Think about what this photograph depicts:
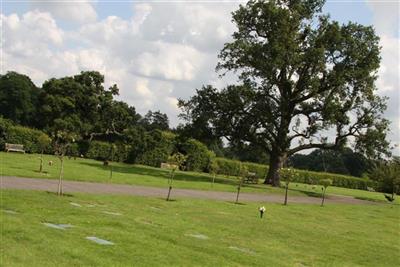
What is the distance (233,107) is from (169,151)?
50.4 feet

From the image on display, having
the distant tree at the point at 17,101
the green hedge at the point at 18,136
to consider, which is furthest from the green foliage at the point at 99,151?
the distant tree at the point at 17,101

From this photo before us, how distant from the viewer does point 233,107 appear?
4150cm

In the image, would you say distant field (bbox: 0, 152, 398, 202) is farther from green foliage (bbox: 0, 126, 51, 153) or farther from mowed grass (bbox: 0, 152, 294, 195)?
green foliage (bbox: 0, 126, 51, 153)

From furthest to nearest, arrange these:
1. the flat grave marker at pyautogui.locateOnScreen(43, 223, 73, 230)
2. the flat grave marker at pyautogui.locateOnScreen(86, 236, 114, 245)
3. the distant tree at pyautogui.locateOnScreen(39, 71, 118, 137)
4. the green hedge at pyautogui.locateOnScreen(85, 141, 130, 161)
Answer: the distant tree at pyautogui.locateOnScreen(39, 71, 118, 137) < the green hedge at pyautogui.locateOnScreen(85, 141, 130, 161) < the flat grave marker at pyautogui.locateOnScreen(43, 223, 73, 230) < the flat grave marker at pyautogui.locateOnScreen(86, 236, 114, 245)

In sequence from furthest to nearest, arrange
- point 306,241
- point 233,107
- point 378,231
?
point 233,107 < point 378,231 < point 306,241

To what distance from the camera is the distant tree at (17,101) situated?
73000mm

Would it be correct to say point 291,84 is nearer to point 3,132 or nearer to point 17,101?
point 3,132

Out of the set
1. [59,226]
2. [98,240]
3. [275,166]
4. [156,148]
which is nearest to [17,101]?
[156,148]

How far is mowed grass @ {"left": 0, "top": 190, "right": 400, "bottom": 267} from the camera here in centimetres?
927

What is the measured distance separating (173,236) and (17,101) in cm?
6665

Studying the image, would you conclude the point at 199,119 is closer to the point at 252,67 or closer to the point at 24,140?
the point at 252,67

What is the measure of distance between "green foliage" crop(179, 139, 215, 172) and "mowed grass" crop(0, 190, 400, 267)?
108 ft

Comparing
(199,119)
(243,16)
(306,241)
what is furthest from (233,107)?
(306,241)

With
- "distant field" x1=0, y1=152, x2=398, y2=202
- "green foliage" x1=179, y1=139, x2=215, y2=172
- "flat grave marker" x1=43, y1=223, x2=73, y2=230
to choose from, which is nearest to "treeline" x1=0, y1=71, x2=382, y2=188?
"green foliage" x1=179, y1=139, x2=215, y2=172
